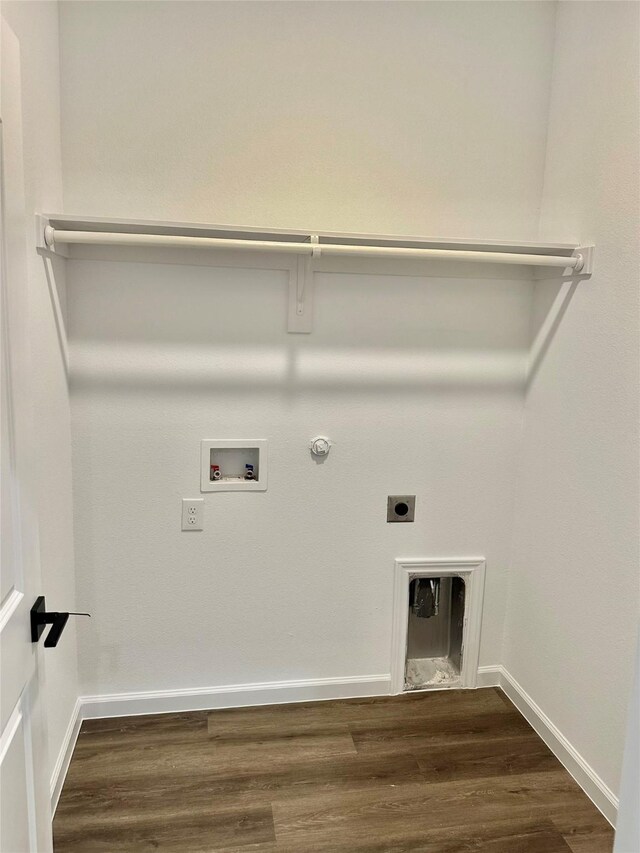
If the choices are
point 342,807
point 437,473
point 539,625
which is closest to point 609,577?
point 539,625

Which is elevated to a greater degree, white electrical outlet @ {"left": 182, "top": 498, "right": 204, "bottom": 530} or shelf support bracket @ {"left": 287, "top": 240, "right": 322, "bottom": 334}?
shelf support bracket @ {"left": 287, "top": 240, "right": 322, "bottom": 334}

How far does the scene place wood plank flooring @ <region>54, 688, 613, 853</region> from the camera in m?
1.78

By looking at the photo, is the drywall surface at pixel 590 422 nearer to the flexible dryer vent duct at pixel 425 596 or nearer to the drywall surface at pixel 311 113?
the drywall surface at pixel 311 113

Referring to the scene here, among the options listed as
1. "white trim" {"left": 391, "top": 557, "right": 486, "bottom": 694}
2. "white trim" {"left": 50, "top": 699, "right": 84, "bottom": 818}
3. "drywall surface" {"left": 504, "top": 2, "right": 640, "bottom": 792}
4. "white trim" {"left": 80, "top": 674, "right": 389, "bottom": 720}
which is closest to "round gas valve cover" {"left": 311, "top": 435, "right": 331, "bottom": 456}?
"white trim" {"left": 391, "top": 557, "right": 486, "bottom": 694}

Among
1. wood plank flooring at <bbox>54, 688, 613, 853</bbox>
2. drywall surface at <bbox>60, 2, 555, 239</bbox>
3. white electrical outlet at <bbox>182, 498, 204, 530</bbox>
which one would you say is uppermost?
drywall surface at <bbox>60, 2, 555, 239</bbox>

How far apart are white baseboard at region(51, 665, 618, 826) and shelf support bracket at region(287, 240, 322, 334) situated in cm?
137

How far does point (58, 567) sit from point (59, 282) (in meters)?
0.90

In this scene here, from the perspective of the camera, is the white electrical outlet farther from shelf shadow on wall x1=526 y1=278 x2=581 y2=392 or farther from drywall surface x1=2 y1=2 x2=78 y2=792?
shelf shadow on wall x1=526 y1=278 x2=581 y2=392

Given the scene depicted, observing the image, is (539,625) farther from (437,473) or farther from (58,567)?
(58,567)

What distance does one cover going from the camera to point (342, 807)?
1894 mm

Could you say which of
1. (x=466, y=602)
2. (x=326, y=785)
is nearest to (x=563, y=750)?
(x=466, y=602)

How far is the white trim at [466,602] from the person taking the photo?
243cm

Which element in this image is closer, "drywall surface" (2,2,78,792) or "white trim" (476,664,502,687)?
"drywall surface" (2,2,78,792)

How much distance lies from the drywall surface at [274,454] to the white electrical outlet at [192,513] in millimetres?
24
